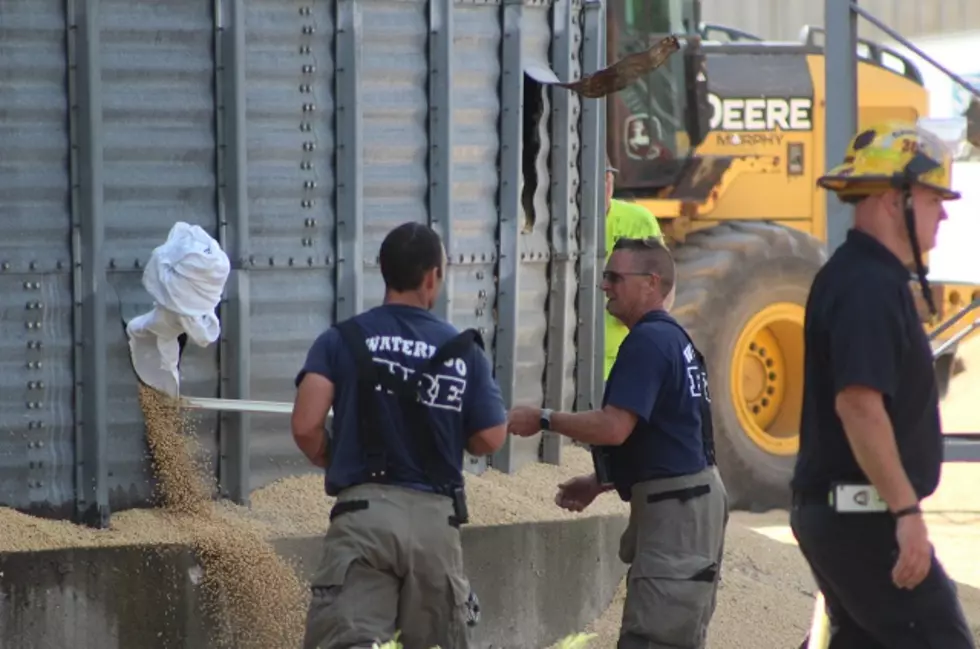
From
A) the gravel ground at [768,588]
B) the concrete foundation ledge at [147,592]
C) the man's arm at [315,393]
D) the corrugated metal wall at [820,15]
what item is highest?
the corrugated metal wall at [820,15]

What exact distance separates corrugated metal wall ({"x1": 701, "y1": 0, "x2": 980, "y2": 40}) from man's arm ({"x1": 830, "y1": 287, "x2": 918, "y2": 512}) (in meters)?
27.6

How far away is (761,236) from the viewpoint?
1257 centimetres

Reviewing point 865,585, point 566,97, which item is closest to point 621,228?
point 566,97

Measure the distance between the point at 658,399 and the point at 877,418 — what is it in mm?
1459

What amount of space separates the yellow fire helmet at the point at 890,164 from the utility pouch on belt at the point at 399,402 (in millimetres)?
1189

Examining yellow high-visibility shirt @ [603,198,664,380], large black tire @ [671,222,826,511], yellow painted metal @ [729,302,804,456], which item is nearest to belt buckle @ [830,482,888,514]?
yellow high-visibility shirt @ [603,198,664,380]

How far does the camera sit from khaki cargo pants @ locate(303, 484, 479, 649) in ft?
18.1

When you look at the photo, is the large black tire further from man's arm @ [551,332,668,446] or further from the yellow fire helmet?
the yellow fire helmet

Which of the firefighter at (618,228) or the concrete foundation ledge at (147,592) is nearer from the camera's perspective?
the concrete foundation ledge at (147,592)

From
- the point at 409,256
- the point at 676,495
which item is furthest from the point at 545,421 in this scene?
the point at 409,256

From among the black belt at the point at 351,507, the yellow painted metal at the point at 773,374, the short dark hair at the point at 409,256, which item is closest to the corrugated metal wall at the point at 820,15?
the yellow painted metal at the point at 773,374

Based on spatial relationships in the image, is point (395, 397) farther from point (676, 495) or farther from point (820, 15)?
point (820, 15)

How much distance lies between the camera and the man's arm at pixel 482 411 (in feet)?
18.4

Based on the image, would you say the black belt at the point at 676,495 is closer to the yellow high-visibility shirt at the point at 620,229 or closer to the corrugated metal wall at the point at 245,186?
the corrugated metal wall at the point at 245,186
